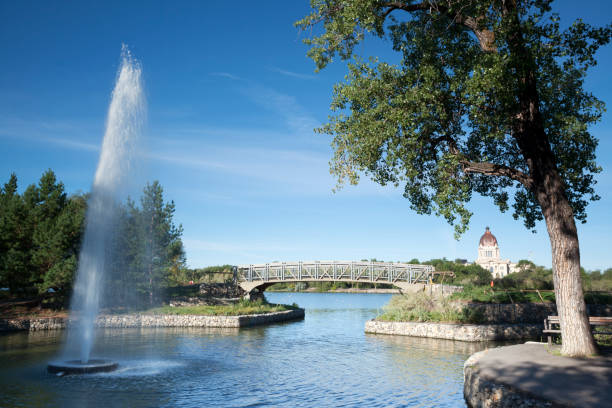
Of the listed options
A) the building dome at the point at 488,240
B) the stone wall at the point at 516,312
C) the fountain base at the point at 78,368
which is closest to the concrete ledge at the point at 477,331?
the stone wall at the point at 516,312

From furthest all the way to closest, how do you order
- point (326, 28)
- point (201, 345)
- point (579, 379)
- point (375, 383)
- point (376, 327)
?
point (376, 327) < point (201, 345) < point (326, 28) < point (375, 383) < point (579, 379)

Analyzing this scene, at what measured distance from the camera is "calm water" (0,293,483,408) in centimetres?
1322

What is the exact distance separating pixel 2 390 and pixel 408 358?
50.6 feet

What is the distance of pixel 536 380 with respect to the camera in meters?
10.5

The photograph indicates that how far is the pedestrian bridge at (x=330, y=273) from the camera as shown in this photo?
44.9 metres

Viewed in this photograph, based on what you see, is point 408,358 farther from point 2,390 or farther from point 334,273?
point 334,273

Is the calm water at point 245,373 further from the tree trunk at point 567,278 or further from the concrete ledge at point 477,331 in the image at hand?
the tree trunk at point 567,278

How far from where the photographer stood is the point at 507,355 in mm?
14125

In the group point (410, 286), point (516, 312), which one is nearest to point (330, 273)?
point (410, 286)

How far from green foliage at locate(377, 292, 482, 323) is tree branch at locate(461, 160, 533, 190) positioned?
50.7ft

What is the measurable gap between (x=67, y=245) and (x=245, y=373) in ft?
81.4

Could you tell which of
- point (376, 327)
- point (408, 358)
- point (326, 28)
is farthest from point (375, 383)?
point (376, 327)

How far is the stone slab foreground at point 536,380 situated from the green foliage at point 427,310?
14.4m

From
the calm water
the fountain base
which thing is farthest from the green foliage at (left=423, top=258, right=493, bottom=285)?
the fountain base
